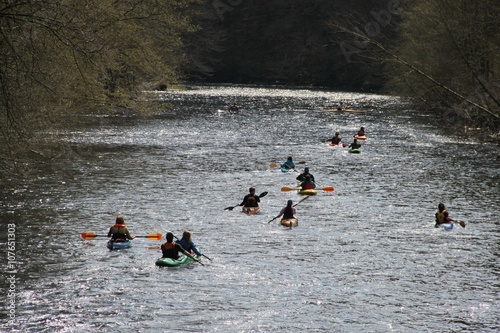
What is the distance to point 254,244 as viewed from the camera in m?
27.5

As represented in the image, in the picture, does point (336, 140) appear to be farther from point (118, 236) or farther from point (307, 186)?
point (118, 236)

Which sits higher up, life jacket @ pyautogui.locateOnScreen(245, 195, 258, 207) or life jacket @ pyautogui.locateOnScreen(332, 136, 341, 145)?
life jacket @ pyautogui.locateOnScreen(332, 136, 341, 145)

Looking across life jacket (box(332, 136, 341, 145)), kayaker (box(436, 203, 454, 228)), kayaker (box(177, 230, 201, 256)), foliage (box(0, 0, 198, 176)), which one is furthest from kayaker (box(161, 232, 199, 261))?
life jacket (box(332, 136, 341, 145))

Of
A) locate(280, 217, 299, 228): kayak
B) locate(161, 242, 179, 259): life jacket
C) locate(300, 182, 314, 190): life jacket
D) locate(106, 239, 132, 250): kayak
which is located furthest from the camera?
locate(300, 182, 314, 190): life jacket

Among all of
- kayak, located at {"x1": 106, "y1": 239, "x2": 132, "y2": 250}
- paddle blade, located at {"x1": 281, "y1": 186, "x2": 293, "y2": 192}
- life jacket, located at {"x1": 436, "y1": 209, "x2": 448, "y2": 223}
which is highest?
life jacket, located at {"x1": 436, "y1": 209, "x2": 448, "y2": 223}

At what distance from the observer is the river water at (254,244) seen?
19.3 metres

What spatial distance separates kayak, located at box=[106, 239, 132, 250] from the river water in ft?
0.86

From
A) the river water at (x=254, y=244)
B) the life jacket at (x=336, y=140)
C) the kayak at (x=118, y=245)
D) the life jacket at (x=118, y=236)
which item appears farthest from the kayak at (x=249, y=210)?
the life jacket at (x=336, y=140)

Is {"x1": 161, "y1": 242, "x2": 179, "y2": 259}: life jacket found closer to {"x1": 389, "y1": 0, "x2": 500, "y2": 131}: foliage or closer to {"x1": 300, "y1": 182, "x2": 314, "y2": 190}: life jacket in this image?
{"x1": 389, "y1": 0, "x2": 500, "y2": 131}: foliage

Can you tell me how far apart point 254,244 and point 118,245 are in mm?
5538

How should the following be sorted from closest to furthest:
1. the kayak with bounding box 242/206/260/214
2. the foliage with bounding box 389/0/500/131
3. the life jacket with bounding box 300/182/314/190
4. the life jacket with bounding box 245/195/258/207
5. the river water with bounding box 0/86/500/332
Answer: the foliage with bounding box 389/0/500/131 < the river water with bounding box 0/86/500/332 < the kayak with bounding box 242/206/260/214 < the life jacket with bounding box 245/195/258/207 < the life jacket with bounding box 300/182/314/190

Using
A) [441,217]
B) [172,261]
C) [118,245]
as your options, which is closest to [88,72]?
[118,245]

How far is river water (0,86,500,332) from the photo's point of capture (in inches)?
762

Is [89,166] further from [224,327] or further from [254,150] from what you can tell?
[224,327]
